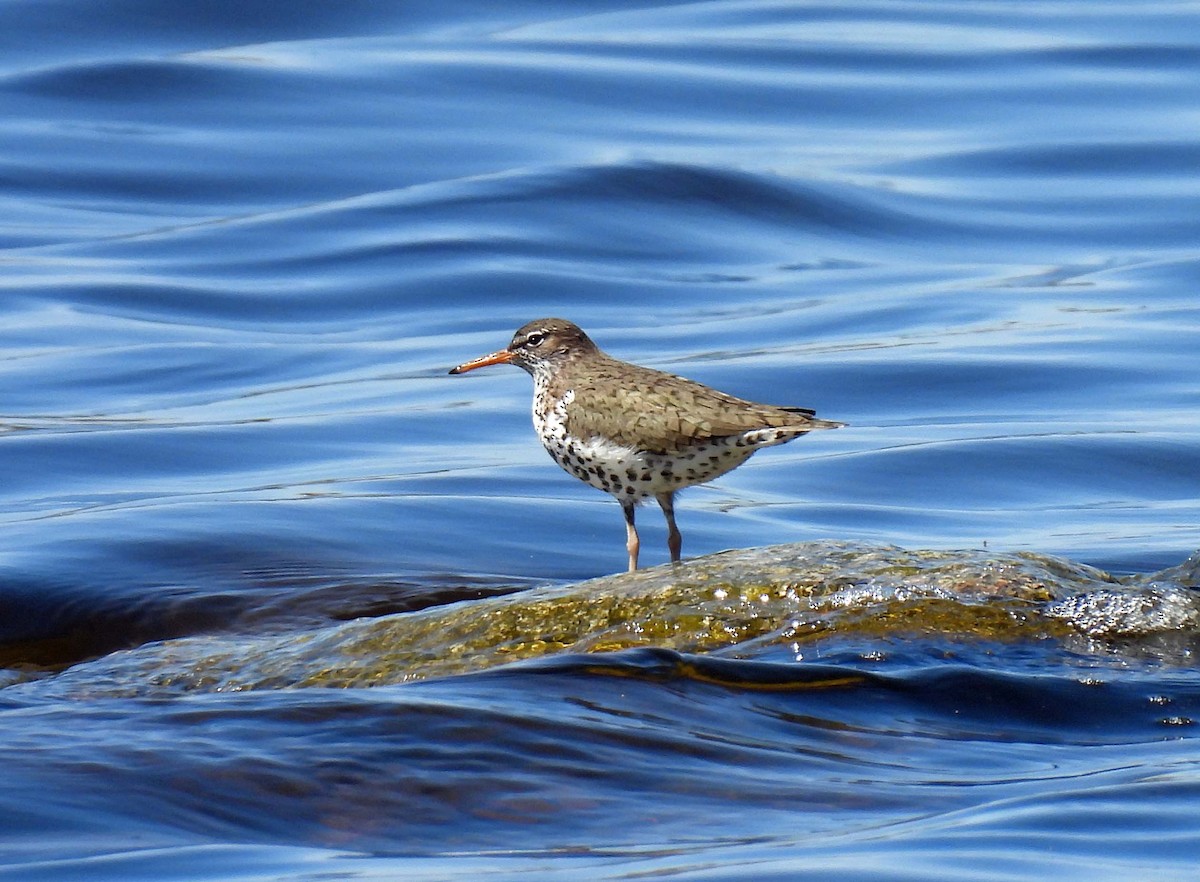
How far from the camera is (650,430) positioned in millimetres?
8828

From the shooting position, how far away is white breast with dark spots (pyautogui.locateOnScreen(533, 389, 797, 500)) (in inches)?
346

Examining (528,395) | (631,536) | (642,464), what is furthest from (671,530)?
(528,395)

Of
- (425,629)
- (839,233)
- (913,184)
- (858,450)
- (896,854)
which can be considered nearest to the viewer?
(896,854)

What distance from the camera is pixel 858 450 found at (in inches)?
528

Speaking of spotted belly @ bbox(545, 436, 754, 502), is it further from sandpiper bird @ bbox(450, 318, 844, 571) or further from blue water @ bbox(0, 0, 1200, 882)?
blue water @ bbox(0, 0, 1200, 882)

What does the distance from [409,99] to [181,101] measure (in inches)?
119

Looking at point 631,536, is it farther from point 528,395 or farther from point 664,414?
point 528,395

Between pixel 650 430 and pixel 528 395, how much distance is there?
22.6 ft

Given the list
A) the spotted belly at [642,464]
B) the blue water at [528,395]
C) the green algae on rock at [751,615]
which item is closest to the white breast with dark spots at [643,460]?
the spotted belly at [642,464]

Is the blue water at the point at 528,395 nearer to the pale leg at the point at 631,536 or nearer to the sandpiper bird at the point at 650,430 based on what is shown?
the pale leg at the point at 631,536

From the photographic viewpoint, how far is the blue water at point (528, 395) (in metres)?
5.69

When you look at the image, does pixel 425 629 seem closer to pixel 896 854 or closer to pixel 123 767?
pixel 123 767

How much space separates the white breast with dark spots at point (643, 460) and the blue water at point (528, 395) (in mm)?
1006

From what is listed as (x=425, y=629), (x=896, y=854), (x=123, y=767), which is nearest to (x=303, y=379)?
(x=425, y=629)
